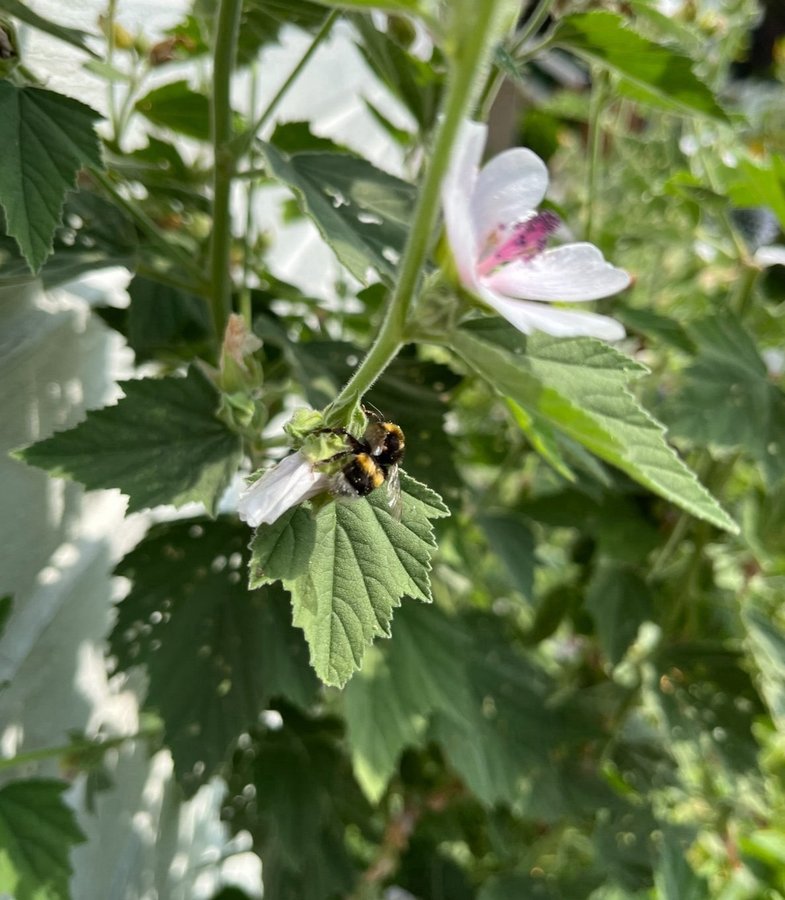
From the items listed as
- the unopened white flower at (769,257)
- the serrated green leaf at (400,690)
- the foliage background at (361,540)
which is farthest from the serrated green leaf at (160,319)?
the unopened white flower at (769,257)

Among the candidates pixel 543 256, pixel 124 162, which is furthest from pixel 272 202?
pixel 543 256

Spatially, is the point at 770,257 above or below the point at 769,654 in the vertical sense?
above

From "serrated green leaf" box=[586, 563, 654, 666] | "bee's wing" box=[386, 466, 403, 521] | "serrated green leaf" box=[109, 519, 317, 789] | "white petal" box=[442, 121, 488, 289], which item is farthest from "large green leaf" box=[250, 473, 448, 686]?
"serrated green leaf" box=[586, 563, 654, 666]

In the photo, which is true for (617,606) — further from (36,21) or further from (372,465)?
(36,21)

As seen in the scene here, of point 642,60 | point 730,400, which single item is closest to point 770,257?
point 730,400

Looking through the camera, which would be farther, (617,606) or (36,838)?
(617,606)

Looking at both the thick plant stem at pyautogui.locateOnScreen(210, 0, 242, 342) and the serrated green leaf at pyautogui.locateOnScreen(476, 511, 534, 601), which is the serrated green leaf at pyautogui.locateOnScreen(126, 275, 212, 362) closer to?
the thick plant stem at pyautogui.locateOnScreen(210, 0, 242, 342)

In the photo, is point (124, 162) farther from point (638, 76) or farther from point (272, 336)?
point (638, 76)

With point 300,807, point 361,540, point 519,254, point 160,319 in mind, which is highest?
point 519,254
